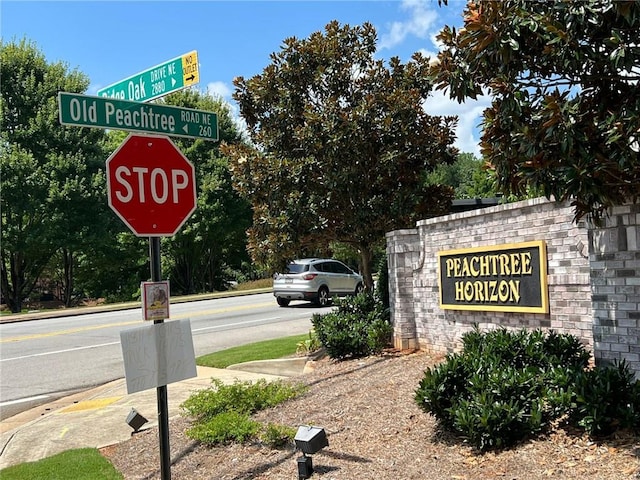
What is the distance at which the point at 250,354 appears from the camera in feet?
36.2

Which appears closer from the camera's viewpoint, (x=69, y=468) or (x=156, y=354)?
(x=156, y=354)

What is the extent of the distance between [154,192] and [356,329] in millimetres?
5054

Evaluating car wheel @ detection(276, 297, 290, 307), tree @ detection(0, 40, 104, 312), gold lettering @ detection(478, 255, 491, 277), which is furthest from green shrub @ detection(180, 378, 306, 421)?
tree @ detection(0, 40, 104, 312)

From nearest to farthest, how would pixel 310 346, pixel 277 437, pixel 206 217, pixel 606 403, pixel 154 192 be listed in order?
pixel 606 403 → pixel 154 192 → pixel 277 437 → pixel 310 346 → pixel 206 217

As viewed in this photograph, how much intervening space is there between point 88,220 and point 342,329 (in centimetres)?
2331

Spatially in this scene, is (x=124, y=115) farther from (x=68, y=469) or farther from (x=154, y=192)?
(x=68, y=469)

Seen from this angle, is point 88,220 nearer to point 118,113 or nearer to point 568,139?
point 118,113

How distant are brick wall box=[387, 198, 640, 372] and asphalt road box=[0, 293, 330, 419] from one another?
551 centimetres

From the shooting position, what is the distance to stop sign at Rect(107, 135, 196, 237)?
4.43 meters

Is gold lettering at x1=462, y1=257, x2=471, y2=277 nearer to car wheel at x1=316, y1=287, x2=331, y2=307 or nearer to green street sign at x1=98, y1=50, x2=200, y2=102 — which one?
green street sign at x1=98, y1=50, x2=200, y2=102

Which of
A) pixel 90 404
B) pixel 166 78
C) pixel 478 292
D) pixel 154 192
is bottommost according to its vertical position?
pixel 90 404

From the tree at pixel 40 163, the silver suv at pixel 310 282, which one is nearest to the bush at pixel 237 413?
the silver suv at pixel 310 282

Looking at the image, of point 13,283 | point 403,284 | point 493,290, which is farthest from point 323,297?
point 13,283

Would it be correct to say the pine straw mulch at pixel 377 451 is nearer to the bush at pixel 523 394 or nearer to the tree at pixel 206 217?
the bush at pixel 523 394
